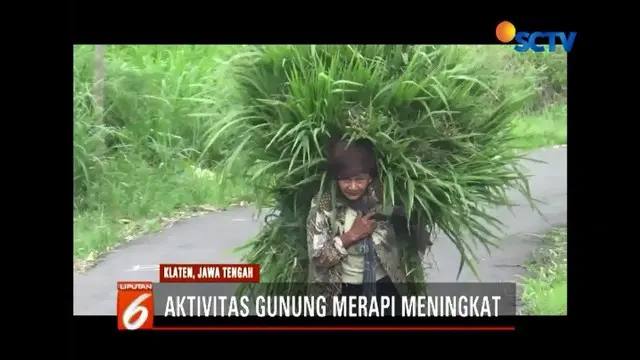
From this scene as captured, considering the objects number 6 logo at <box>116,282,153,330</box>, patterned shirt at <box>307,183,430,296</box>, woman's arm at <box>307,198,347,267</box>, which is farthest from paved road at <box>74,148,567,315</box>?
woman's arm at <box>307,198,347,267</box>

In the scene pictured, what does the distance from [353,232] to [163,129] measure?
99 centimetres

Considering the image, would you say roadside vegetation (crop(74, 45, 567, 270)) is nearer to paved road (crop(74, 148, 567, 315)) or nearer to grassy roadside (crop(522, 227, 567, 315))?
paved road (crop(74, 148, 567, 315))

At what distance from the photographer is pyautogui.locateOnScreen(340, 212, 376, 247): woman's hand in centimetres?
385

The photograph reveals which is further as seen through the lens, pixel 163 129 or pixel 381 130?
pixel 163 129

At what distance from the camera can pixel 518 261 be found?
4.10 meters

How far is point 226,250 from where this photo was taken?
13.3ft

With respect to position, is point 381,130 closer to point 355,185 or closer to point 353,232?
point 355,185

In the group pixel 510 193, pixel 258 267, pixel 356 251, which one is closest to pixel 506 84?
pixel 510 193
